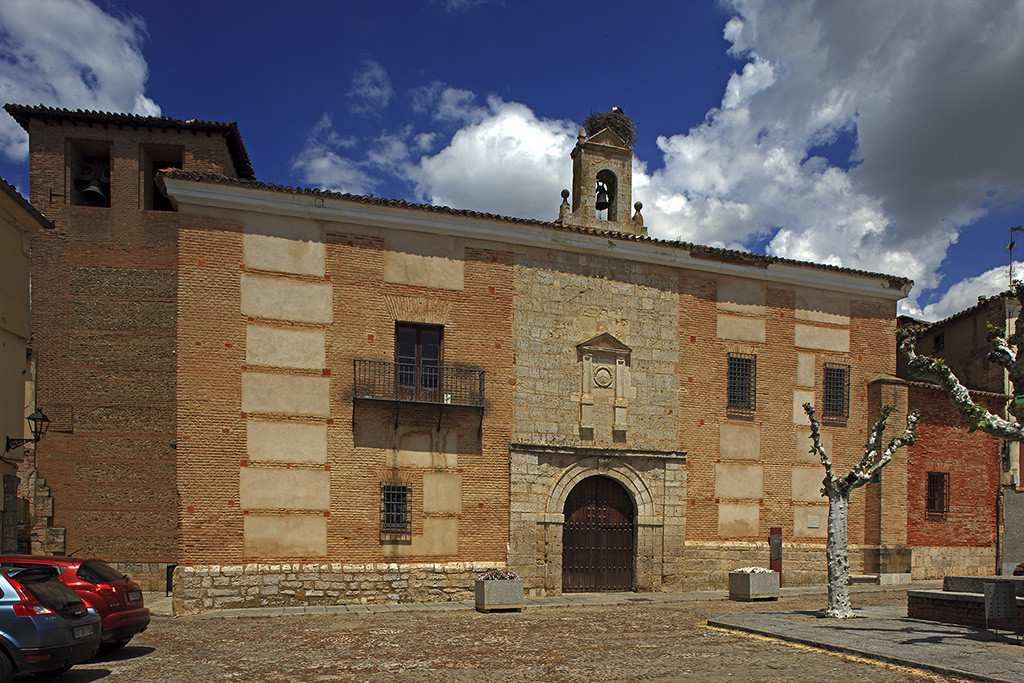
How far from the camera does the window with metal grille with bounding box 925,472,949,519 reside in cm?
2212

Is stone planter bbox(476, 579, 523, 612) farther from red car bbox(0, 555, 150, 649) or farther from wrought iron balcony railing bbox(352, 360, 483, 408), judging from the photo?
red car bbox(0, 555, 150, 649)

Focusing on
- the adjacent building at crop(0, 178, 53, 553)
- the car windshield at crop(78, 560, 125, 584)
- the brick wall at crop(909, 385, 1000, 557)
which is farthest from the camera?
the brick wall at crop(909, 385, 1000, 557)

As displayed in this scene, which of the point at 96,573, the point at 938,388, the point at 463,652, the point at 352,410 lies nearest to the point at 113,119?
the point at 352,410

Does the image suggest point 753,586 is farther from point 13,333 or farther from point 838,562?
point 13,333

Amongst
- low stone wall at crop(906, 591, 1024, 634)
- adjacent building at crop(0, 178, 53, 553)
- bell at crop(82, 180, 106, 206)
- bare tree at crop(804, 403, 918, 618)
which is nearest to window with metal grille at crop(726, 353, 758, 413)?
bare tree at crop(804, 403, 918, 618)

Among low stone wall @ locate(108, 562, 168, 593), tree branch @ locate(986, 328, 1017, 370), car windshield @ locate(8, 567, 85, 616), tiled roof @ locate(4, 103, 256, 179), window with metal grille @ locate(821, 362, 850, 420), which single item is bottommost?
low stone wall @ locate(108, 562, 168, 593)

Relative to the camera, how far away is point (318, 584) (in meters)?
16.3

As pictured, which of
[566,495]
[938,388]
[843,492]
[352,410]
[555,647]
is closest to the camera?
[555,647]

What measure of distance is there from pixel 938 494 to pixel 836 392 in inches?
175

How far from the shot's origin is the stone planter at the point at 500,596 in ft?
51.2

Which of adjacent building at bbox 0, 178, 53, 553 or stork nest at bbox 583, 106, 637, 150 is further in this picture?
stork nest at bbox 583, 106, 637, 150

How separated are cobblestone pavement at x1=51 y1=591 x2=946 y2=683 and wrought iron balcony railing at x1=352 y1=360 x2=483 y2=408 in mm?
4586

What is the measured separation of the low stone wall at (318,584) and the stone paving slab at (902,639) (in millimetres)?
5936

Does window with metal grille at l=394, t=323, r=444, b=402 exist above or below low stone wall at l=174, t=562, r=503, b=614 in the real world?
above
